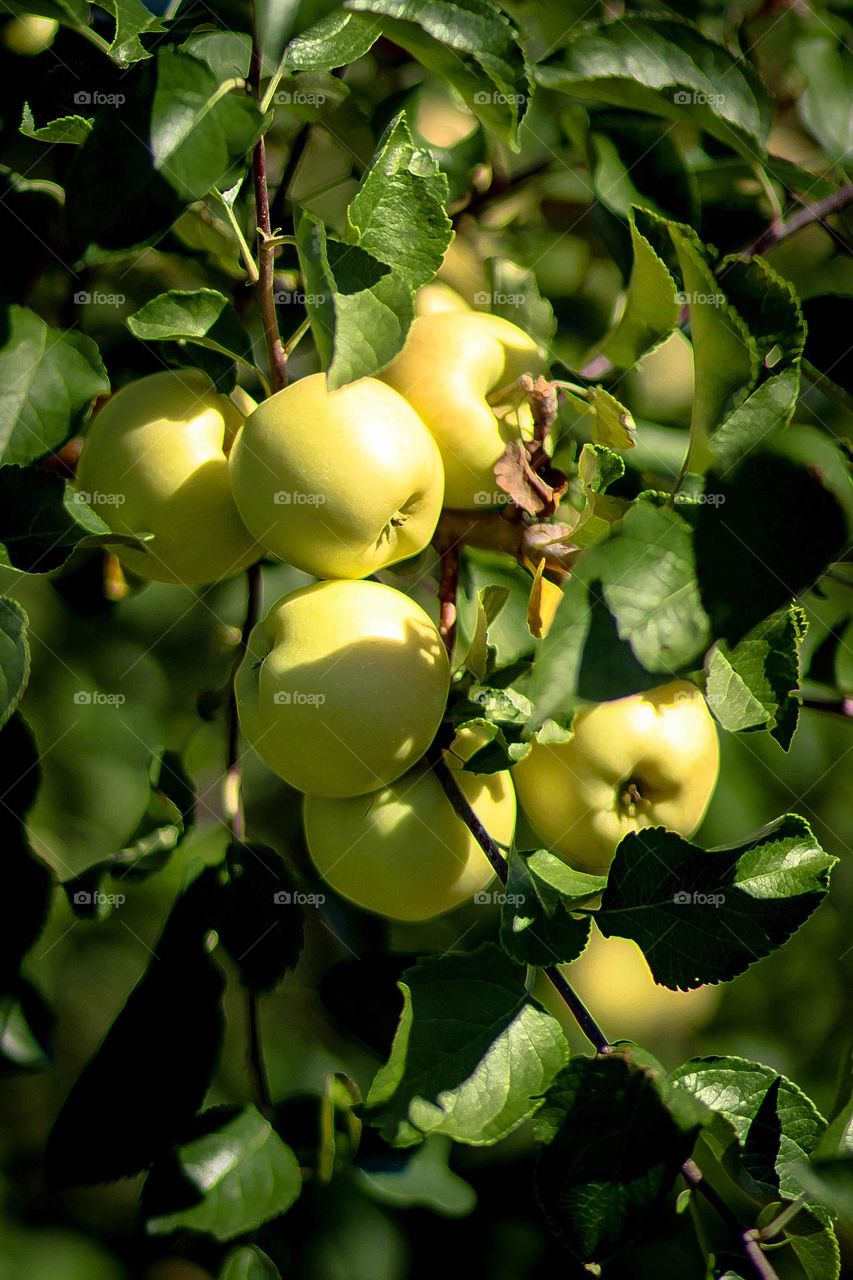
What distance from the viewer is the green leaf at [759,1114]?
2.49 ft

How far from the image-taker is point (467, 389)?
851mm

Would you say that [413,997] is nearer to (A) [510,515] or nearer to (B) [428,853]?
(B) [428,853]

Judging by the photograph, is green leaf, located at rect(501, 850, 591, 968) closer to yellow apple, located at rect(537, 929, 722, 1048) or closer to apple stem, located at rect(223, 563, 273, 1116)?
apple stem, located at rect(223, 563, 273, 1116)

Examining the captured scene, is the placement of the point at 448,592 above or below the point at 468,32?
below

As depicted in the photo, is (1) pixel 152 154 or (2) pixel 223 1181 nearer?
(1) pixel 152 154

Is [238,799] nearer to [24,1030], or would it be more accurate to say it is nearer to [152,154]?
[24,1030]

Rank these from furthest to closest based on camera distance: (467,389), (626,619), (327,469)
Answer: (467,389) → (327,469) → (626,619)

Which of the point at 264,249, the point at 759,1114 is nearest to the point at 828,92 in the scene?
the point at 264,249

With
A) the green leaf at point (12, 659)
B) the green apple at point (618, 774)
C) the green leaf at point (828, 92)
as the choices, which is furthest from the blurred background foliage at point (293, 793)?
the green leaf at point (12, 659)

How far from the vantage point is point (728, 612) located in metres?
0.55

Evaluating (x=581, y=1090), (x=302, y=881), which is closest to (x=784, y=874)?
(x=581, y=1090)

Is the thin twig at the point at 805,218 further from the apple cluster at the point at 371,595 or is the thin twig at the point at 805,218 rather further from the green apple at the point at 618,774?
the green apple at the point at 618,774

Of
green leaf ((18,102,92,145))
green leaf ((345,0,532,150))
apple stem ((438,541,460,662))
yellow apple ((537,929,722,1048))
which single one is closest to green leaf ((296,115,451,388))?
green leaf ((345,0,532,150))

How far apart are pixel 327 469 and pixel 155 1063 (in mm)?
474
